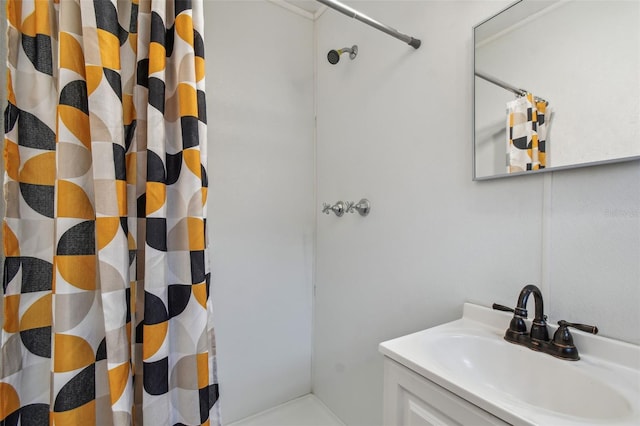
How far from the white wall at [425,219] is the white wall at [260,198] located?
134 mm

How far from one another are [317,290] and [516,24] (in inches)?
63.7

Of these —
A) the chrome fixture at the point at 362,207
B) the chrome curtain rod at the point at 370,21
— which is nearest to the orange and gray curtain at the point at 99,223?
the chrome curtain rod at the point at 370,21

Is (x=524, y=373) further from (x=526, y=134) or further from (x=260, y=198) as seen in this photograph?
(x=260, y=198)

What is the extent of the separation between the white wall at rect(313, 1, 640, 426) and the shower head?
0.15ft

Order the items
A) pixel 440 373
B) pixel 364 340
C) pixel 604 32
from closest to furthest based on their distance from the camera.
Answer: pixel 440 373 < pixel 604 32 < pixel 364 340

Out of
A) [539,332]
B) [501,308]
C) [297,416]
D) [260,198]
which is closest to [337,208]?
[260,198]

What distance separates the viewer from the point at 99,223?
0.70 metres

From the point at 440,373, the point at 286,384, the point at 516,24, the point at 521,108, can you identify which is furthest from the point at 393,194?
the point at 286,384

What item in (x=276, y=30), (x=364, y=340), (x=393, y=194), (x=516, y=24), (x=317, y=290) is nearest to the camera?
(x=516, y=24)

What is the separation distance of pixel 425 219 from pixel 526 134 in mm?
456

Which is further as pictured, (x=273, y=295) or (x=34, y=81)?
(x=273, y=295)

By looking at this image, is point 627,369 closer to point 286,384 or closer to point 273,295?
point 273,295

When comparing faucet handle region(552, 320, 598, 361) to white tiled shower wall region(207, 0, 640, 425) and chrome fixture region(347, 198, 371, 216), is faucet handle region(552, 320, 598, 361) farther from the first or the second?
chrome fixture region(347, 198, 371, 216)

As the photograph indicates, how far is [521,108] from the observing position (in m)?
0.91
